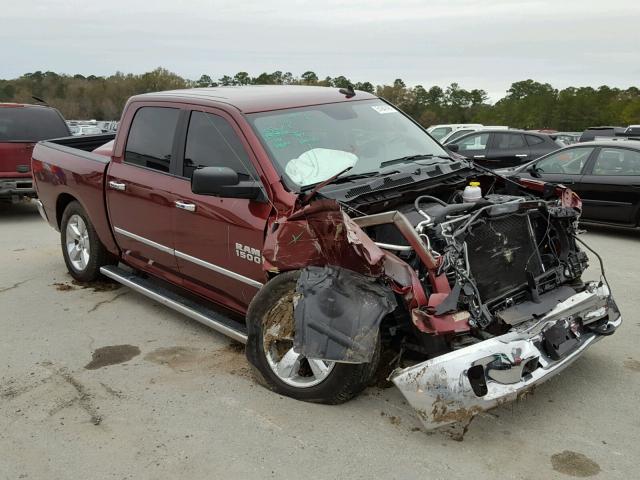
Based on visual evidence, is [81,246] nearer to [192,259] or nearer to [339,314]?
[192,259]

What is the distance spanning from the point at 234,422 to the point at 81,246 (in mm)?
3453

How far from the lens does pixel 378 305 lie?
3.38m

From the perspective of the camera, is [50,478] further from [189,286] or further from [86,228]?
[86,228]

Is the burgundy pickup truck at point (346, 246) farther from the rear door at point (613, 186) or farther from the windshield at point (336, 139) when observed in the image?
the rear door at point (613, 186)

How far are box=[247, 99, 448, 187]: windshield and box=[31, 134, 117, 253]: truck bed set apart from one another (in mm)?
1970

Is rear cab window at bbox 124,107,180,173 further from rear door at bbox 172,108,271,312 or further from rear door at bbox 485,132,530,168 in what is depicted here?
rear door at bbox 485,132,530,168

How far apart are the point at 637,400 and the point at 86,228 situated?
4.91m

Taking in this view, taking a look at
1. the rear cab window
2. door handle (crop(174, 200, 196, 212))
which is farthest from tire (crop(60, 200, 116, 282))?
door handle (crop(174, 200, 196, 212))

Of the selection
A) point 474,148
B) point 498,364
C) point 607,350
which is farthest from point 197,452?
point 474,148

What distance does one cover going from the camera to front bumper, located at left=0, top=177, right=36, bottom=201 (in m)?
10.3

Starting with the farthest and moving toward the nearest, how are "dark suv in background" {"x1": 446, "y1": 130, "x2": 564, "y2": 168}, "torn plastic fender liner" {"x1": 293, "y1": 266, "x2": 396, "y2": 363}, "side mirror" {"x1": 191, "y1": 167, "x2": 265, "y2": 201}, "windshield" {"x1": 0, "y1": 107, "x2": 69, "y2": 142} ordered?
"dark suv in background" {"x1": 446, "y1": 130, "x2": 564, "y2": 168} → "windshield" {"x1": 0, "y1": 107, "x2": 69, "y2": 142} → "side mirror" {"x1": 191, "y1": 167, "x2": 265, "y2": 201} → "torn plastic fender liner" {"x1": 293, "y1": 266, "x2": 396, "y2": 363}

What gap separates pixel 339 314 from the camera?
343 centimetres

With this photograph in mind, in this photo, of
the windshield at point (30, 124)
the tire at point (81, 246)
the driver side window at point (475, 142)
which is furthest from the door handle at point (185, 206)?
the driver side window at point (475, 142)

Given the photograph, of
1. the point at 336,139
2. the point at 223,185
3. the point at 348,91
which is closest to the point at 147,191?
the point at 223,185
